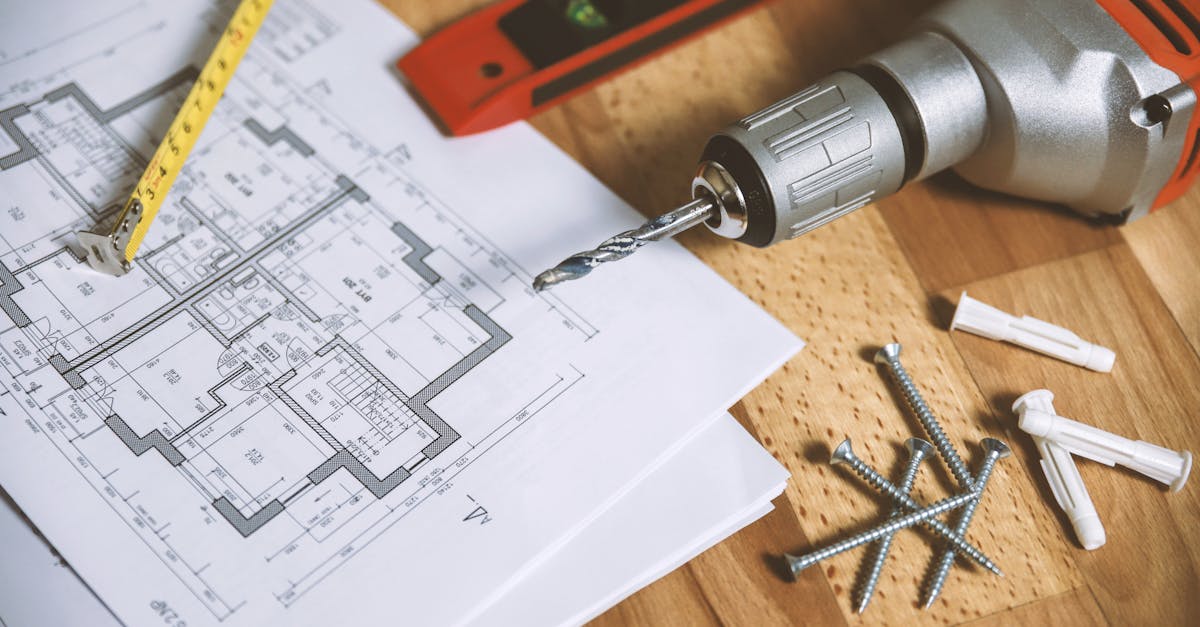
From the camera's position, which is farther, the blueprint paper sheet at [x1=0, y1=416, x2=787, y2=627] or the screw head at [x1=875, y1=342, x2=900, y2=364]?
the screw head at [x1=875, y1=342, x2=900, y2=364]

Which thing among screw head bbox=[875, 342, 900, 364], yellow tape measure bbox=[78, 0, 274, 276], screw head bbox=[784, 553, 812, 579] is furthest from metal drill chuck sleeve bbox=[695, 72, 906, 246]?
yellow tape measure bbox=[78, 0, 274, 276]

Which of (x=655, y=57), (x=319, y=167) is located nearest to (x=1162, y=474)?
(x=655, y=57)

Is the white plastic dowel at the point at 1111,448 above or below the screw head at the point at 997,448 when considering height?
below

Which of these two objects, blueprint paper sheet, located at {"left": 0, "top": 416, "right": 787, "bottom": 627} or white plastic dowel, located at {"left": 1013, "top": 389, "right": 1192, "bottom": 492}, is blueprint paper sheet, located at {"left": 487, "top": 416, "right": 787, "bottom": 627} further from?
white plastic dowel, located at {"left": 1013, "top": 389, "right": 1192, "bottom": 492}

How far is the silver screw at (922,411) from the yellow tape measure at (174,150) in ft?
1.74

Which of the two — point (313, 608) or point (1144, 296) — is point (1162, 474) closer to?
point (1144, 296)

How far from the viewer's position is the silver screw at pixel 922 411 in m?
0.62

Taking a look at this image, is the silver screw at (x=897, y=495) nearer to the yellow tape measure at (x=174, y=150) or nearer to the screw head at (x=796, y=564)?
the screw head at (x=796, y=564)

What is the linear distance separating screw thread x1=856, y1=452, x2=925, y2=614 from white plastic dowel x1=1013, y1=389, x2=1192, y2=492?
3.3 inches

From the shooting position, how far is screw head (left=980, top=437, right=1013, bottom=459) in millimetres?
625

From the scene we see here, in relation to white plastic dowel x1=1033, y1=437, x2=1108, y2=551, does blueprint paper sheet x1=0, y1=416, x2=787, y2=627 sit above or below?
above

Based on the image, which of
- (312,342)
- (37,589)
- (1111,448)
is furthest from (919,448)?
(37,589)

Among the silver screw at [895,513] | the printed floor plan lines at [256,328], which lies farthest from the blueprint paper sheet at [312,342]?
→ the silver screw at [895,513]

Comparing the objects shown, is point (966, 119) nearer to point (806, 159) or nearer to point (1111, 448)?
point (806, 159)
